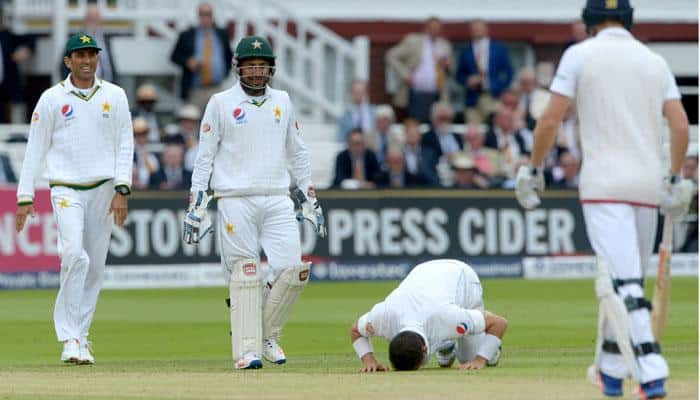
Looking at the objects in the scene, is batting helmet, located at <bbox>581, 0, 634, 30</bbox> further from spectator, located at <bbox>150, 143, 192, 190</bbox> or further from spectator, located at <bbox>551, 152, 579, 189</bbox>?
spectator, located at <bbox>551, 152, 579, 189</bbox>

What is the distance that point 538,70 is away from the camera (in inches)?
961

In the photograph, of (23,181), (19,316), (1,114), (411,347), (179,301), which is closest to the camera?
(411,347)

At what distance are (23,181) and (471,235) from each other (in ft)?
31.9

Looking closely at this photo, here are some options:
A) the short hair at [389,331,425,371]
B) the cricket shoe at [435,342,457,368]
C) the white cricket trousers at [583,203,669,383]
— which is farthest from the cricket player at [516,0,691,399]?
the cricket shoe at [435,342,457,368]

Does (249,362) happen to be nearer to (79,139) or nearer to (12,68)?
(79,139)

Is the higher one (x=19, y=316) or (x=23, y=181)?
(x=23, y=181)

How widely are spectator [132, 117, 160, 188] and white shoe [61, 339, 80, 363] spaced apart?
8756mm

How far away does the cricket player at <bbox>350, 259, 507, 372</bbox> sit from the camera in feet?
29.4

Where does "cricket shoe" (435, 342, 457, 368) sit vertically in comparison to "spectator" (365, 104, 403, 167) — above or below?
below

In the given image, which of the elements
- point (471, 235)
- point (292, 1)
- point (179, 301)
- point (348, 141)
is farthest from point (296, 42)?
point (179, 301)

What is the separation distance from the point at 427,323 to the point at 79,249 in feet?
8.19

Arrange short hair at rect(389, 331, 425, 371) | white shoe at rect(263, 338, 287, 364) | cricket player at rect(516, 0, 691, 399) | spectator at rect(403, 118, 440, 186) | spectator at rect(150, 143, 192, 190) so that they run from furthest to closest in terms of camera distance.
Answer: spectator at rect(403, 118, 440, 186)
spectator at rect(150, 143, 192, 190)
white shoe at rect(263, 338, 287, 364)
short hair at rect(389, 331, 425, 371)
cricket player at rect(516, 0, 691, 399)

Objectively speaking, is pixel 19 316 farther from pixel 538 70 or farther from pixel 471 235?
pixel 538 70

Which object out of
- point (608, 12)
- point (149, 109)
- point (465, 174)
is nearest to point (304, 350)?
point (608, 12)
